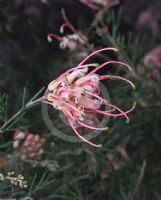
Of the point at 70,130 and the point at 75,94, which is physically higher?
the point at 75,94

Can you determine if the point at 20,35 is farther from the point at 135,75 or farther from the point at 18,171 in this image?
the point at 18,171

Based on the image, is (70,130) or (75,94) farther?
(70,130)

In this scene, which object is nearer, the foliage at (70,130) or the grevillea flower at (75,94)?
the grevillea flower at (75,94)

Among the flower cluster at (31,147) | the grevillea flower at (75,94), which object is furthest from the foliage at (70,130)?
the grevillea flower at (75,94)

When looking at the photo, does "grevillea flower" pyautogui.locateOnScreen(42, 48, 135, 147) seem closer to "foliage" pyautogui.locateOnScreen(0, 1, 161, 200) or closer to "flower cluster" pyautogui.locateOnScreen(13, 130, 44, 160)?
"foliage" pyautogui.locateOnScreen(0, 1, 161, 200)

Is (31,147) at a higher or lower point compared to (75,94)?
lower

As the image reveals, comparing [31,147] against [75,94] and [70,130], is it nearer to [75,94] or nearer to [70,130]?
[70,130]

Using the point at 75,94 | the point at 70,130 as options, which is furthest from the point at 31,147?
the point at 75,94

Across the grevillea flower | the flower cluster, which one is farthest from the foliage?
the grevillea flower

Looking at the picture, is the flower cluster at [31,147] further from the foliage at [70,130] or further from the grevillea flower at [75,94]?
the grevillea flower at [75,94]

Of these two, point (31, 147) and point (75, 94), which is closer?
point (75, 94)

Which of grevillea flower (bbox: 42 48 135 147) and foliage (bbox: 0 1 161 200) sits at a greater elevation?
grevillea flower (bbox: 42 48 135 147)
